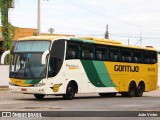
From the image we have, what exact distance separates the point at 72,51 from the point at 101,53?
3.13 metres

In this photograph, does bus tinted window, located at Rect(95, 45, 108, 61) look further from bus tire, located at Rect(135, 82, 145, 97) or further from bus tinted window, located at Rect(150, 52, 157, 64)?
bus tinted window, located at Rect(150, 52, 157, 64)

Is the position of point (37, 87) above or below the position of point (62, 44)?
below

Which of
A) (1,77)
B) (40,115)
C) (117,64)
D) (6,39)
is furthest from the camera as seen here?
(6,39)

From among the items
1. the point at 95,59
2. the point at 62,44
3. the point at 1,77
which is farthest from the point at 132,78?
the point at 1,77

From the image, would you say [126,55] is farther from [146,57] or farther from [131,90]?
[146,57]

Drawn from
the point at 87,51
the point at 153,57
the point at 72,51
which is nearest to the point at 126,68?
the point at 153,57

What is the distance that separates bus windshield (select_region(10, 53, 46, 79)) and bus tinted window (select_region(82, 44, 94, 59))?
3217mm

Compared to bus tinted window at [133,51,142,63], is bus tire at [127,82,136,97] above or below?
below

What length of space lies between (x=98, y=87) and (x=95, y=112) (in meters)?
10.3

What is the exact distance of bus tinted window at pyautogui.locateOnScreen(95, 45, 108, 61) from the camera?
1103 inches

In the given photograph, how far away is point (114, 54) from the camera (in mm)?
29578

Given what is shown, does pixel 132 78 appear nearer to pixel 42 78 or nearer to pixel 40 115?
pixel 42 78

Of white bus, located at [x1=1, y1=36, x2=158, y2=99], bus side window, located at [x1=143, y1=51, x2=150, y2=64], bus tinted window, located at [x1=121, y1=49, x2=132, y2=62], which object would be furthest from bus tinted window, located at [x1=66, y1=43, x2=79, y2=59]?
bus side window, located at [x1=143, y1=51, x2=150, y2=64]

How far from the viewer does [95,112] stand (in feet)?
58.5
